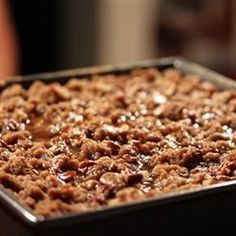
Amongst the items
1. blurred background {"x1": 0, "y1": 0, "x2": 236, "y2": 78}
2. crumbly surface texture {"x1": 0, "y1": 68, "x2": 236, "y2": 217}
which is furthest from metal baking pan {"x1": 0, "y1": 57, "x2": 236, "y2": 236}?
blurred background {"x1": 0, "y1": 0, "x2": 236, "y2": 78}

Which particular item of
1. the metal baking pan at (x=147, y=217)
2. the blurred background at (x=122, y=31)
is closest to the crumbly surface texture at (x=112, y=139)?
the metal baking pan at (x=147, y=217)

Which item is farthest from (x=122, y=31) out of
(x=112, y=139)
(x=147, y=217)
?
(x=147, y=217)

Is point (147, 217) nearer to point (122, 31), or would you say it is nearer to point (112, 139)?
point (112, 139)

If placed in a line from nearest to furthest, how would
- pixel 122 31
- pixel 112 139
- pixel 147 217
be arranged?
pixel 147 217
pixel 112 139
pixel 122 31

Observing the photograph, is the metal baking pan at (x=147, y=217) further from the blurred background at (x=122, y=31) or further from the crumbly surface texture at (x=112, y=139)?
the blurred background at (x=122, y=31)

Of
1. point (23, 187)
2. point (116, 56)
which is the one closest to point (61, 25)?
point (116, 56)

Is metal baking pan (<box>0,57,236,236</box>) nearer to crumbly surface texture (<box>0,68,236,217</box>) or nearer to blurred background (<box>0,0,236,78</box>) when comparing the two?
crumbly surface texture (<box>0,68,236,217</box>)

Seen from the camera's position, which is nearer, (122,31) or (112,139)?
(112,139)
